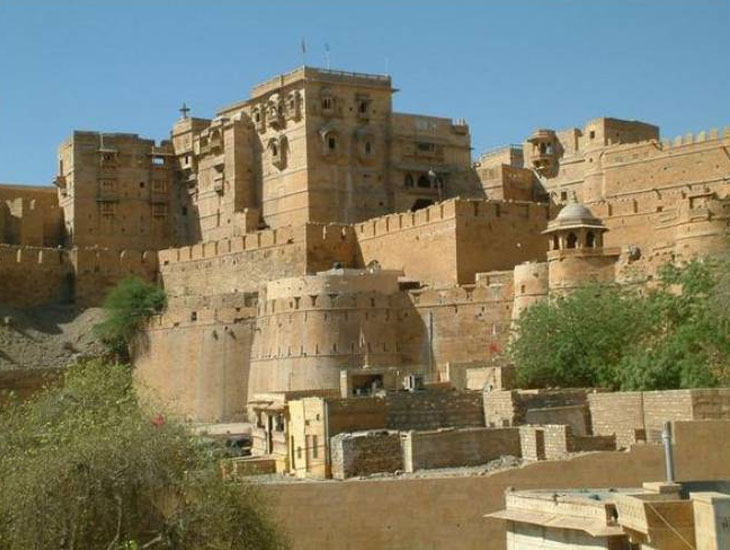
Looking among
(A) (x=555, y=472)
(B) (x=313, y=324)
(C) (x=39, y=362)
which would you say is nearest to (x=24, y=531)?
(A) (x=555, y=472)

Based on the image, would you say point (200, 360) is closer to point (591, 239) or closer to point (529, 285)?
point (529, 285)

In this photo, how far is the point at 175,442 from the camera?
15.4 meters

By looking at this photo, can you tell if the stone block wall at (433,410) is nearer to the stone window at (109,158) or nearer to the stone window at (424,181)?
the stone window at (424,181)

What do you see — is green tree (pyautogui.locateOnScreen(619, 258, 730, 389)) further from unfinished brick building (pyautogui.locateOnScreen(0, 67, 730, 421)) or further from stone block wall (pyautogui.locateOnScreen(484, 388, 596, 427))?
unfinished brick building (pyautogui.locateOnScreen(0, 67, 730, 421))

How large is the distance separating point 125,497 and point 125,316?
22235 mm

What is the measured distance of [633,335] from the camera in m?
24.0

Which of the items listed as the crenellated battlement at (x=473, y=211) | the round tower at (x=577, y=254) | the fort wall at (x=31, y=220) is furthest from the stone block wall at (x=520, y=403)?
the fort wall at (x=31, y=220)

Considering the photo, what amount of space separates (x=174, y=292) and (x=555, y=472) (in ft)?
76.7

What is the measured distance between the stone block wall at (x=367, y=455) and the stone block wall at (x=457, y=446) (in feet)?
0.51

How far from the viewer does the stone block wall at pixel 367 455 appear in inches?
742

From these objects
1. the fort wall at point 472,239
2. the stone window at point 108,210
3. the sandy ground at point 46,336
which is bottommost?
the sandy ground at point 46,336

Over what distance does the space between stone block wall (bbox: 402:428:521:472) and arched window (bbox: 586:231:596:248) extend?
8.17 meters

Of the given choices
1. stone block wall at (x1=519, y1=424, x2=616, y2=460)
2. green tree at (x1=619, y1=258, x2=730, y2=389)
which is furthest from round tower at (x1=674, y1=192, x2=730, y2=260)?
stone block wall at (x1=519, y1=424, x2=616, y2=460)

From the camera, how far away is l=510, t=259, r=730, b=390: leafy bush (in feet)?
71.9
